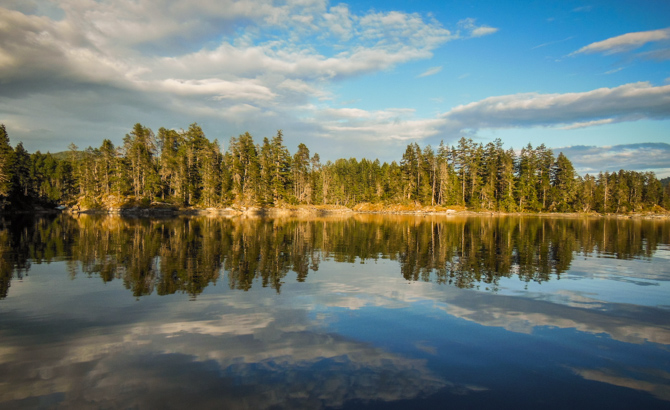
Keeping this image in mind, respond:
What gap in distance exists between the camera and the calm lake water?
21.9 feet

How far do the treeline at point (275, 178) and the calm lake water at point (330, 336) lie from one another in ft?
300

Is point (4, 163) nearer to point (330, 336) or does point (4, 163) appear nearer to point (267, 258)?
point (267, 258)

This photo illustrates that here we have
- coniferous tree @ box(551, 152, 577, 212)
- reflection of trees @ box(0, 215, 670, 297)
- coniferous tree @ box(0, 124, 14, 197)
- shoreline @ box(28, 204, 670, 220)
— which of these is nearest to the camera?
reflection of trees @ box(0, 215, 670, 297)

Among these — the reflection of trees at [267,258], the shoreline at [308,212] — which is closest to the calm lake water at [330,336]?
the reflection of trees at [267,258]

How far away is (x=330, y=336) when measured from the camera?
31.3 ft

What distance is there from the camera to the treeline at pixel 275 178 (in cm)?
10462

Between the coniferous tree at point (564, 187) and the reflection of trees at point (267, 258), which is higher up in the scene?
the coniferous tree at point (564, 187)

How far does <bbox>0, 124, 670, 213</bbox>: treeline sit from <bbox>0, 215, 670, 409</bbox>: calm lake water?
300 feet

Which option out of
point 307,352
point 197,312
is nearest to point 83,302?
point 197,312

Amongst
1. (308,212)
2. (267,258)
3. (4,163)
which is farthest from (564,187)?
(4,163)

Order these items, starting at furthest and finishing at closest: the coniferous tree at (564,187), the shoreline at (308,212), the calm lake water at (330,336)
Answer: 1. the coniferous tree at (564,187)
2. the shoreline at (308,212)
3. the calm lake water at (330,336)

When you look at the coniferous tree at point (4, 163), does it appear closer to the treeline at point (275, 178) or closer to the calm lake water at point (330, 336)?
the treeline at point (275, 178)

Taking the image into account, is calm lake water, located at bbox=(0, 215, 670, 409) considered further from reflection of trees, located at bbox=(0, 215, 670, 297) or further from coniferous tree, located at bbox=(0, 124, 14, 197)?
coniferous tree, located at bbox=(0, 124, 14, 197)

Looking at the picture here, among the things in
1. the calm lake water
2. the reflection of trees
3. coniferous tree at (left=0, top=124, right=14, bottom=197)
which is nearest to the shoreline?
coniferous tree at (left=0, top=124, right=14, bottom=197)
